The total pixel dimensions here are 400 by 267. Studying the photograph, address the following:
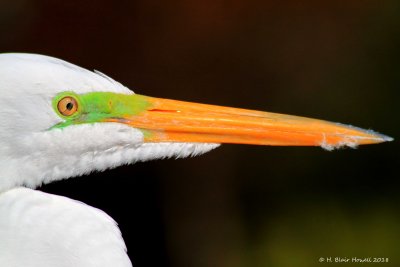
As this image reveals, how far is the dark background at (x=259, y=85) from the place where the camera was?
322cm

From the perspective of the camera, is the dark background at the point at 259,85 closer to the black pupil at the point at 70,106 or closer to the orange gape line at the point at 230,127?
the orange gape line at the point at 230,127

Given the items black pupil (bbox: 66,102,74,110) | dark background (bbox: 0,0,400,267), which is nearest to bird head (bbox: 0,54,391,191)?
black pupil (bbox: 66,102,74,110)

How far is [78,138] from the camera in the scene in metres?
1.49

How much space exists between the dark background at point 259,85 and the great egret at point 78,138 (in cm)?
170

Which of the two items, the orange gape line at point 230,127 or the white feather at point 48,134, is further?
the orange gape line at point 230,127

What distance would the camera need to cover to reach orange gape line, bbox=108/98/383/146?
5.16ft

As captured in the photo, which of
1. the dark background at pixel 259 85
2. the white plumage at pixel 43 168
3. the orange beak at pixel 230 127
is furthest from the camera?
the dark background at pixel 259 85

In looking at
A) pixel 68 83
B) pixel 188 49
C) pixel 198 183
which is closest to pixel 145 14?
pixel 188 49

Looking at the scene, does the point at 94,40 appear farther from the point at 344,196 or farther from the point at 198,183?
the point at 344,196

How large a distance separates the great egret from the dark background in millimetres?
1699

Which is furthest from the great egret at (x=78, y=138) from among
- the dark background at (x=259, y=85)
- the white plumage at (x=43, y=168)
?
the dark background at (x=259, y=85)

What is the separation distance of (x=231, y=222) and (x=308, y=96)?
800 mm

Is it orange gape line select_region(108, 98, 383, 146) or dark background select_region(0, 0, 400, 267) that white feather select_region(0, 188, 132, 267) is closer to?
orange gape line select_region(108, 98, 383, 146)

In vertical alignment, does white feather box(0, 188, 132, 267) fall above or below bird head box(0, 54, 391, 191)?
below
